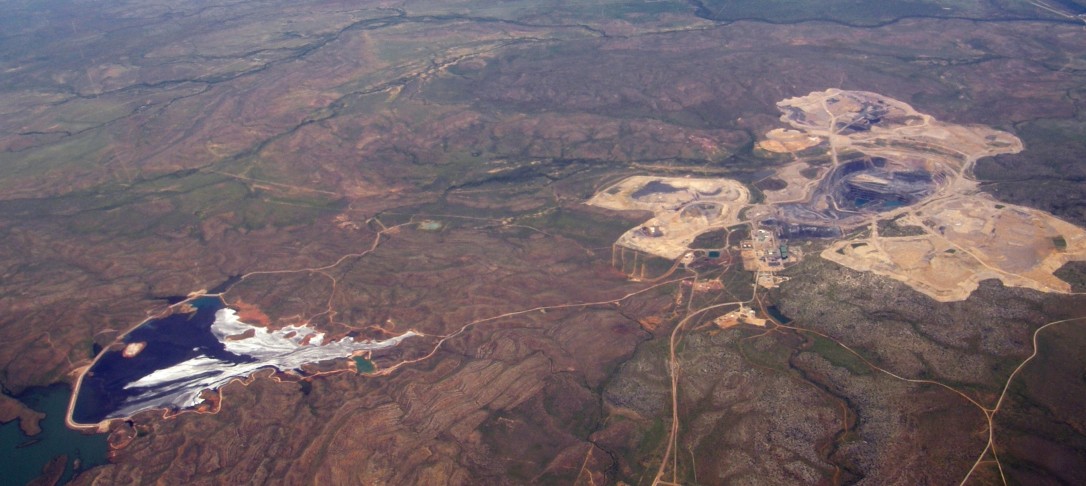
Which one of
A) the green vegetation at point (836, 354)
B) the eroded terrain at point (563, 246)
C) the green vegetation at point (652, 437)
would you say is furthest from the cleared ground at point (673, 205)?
the green vegetation at point (652, 437)

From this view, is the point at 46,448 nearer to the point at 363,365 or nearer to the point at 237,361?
the point at 237,361

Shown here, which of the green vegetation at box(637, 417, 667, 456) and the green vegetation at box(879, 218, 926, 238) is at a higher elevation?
the green vegetation at box(879, 218, 926, 238)

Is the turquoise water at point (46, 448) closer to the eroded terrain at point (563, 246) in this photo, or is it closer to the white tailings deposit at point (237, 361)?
the eroded terrain at point (563, 246)

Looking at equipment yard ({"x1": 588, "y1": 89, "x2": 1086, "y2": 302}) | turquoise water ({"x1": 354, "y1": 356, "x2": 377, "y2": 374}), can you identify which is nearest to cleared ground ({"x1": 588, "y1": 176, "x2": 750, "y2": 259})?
equipment yard ({"x1": 588, "y1": 89, "x2": 1086, "y2": 302})

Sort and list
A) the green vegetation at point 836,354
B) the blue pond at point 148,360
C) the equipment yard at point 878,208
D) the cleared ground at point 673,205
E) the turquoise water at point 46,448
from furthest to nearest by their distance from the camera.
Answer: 1. the cleared ground at point 673,205
2. the equipment yard at point 878,208
3. the blue pond at point 148,360
4. the green vegetation at point 836,354
5. the turquoise water at point 46,448

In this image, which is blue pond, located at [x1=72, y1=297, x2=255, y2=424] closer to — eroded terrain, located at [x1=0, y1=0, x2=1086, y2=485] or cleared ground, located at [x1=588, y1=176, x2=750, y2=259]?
eroded terrain, located at [x1=0, y1=0, x2=1086, y2=485]

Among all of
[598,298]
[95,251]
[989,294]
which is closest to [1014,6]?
[989,294]
